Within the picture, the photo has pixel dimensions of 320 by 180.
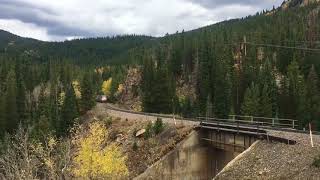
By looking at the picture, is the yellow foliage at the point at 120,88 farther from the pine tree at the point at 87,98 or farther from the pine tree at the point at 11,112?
the pine tree at the point at 87,98

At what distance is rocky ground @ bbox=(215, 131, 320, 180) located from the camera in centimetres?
2714

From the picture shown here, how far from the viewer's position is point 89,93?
98375mm

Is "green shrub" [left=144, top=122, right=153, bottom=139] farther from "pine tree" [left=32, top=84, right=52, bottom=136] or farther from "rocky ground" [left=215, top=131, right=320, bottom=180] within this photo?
"pine tree" [left=32, top=84, right=52, bottom=136]

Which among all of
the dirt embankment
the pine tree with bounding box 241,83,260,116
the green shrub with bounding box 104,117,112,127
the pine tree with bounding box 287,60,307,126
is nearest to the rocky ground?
the dirt embankment

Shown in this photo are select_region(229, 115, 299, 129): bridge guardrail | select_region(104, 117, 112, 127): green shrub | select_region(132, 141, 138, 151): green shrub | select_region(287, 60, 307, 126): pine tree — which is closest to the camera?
select_region(229, 115, 299, 129): bridge guardrail

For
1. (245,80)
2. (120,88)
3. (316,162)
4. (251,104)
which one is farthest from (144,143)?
(120,88)

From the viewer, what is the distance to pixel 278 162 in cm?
2922

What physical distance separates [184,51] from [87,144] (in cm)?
11471

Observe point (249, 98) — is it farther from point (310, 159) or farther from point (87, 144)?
point (310, 159)

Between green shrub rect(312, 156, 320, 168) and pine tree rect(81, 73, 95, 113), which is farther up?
green shrub rect(312, 156, 320, 168)

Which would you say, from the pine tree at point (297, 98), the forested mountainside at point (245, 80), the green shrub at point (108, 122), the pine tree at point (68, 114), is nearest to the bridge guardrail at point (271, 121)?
the forested mountainside at point (245, 80)

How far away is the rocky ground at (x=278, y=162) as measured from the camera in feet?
89.0

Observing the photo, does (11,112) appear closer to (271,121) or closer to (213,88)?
(213,88)

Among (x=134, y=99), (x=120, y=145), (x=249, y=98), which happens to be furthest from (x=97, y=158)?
(x=134, y=99)
